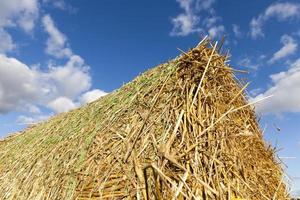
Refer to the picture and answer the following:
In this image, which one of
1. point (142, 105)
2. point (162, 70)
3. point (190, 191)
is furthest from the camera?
point (162, 70)

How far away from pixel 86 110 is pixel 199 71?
222 cm

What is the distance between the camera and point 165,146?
12.2ft

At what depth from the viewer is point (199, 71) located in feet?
15.4

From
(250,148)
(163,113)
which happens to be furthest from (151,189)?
(250,148)

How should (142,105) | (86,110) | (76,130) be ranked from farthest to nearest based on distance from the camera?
1. (86,110)
2. (76,130)
3. (142,105)

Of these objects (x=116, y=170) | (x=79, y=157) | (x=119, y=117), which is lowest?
(x=116, y=170)

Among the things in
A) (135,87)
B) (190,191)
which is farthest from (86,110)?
(190,191)

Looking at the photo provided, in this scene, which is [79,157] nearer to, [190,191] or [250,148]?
[190,191]

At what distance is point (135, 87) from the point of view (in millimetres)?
5301

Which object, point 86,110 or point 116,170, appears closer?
point 116,170

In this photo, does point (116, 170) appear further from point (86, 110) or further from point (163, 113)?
point (86, 110)

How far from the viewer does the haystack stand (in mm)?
3898

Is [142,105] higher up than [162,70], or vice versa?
[162,70]

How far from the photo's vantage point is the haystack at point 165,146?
390cm
